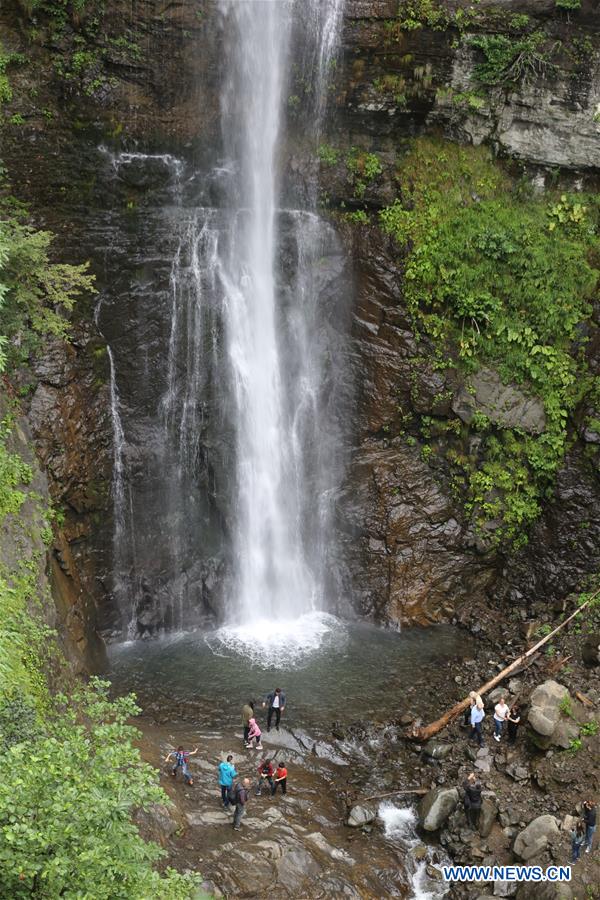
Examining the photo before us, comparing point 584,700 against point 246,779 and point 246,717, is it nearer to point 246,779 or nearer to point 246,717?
point 246,717

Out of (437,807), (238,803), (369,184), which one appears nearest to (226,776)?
(238,803)

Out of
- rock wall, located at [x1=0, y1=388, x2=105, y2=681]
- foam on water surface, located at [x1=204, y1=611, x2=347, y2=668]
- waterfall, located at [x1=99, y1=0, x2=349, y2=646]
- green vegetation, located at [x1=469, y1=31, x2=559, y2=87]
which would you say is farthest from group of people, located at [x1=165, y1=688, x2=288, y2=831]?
green vegetation, located at [x1=469, y1=31, x2=559, y2=87]

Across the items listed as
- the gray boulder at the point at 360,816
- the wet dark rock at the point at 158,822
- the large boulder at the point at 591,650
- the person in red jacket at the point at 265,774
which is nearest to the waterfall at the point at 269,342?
the person in red jacket at the point at 265,774

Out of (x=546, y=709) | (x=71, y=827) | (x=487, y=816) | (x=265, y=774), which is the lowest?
(x=487, y=816)

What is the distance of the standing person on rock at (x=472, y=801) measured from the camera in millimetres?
12500

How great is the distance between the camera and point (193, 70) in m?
19.8

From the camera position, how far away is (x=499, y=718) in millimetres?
14422

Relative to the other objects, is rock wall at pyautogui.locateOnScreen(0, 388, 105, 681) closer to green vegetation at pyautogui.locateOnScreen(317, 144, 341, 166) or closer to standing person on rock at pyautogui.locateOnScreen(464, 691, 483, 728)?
standing person on rock at pyautogui.locateOnScreen(464, 691, 483, 728)

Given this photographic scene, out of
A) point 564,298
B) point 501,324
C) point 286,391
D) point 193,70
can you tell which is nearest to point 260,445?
point 286,391

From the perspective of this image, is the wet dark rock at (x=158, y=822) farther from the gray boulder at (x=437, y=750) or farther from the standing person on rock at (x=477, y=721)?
the standing person on rock at (x=477, y=721)

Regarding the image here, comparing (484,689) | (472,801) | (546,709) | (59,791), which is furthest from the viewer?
(484,689)

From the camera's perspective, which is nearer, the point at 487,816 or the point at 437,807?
the point at 487,816

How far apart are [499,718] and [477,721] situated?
462 millimetres

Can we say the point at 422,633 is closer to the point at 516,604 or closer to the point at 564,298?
the point at 516,604
